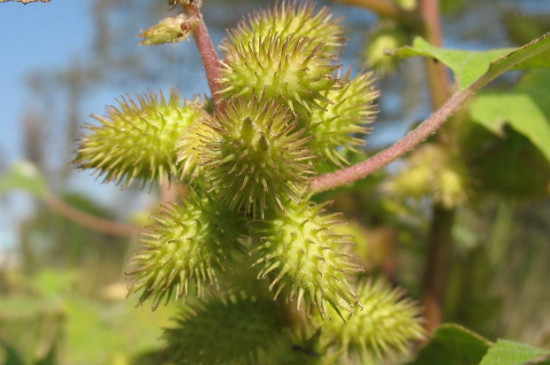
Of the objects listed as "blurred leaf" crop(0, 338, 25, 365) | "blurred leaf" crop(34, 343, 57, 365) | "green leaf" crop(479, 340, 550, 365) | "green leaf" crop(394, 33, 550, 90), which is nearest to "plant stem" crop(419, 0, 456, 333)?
"green leaf" crop(394, 33, 550, 90)

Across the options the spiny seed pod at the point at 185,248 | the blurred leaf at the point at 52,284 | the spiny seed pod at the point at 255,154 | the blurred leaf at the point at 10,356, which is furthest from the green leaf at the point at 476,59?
the blurred leaf at the point at 52,284

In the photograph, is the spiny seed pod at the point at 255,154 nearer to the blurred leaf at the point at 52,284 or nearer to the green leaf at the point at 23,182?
the blurred leaf at the point at 52,284

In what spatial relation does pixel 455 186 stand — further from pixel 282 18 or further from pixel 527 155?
pixel 282 18

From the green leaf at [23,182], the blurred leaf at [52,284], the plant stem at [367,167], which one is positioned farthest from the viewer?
the green leaf at [23,182]

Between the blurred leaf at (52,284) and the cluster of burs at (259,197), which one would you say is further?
the blurred leaf at (52,284)

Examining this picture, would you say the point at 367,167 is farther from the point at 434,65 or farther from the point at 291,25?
the point at 434,65

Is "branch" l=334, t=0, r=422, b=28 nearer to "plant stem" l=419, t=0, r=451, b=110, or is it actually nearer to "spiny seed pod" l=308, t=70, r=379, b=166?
"plant stem" l=419, t=0, r=451, b=110
